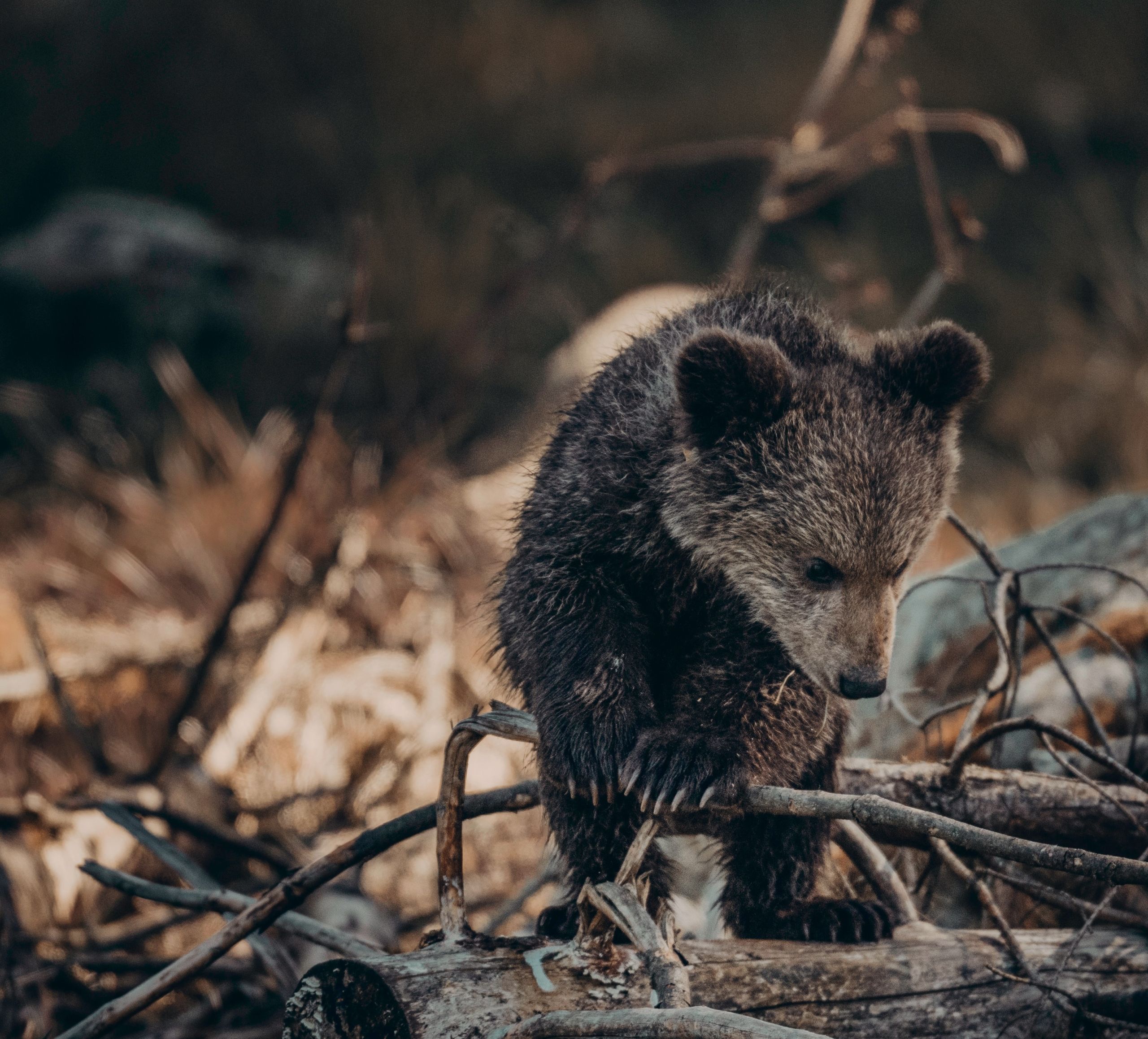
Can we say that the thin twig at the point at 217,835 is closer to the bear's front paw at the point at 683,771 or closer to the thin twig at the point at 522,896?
the thin twig at the point at 522,896

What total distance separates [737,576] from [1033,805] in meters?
0.88

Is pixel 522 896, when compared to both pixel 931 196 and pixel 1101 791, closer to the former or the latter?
pixel 1101 791

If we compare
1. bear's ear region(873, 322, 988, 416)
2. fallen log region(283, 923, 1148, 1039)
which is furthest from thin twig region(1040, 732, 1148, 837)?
bear's ear region(873, 322, 988, 416)

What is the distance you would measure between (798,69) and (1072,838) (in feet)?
35.1

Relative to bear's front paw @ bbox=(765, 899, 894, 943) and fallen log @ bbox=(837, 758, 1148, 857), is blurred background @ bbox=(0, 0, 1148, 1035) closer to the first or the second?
bear's front paw @ bbox=(765, 899, 894, 943)

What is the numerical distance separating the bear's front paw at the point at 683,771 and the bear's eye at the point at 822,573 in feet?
1.55

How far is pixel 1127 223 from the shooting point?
10.9 meters

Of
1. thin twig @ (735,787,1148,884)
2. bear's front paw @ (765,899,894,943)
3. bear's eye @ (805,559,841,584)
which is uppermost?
bear's eye @ (805,559,841,584)

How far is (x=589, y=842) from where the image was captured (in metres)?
2.54

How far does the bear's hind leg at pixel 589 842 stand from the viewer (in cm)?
252

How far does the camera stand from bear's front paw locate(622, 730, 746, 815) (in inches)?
88.0

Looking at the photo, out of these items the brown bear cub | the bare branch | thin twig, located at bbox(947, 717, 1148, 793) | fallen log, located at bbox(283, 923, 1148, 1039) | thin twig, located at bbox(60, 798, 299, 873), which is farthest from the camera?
thin twig, located at bbox(60, 798, 299, 873)

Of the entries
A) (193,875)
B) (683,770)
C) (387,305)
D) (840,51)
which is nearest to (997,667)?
(683,770)

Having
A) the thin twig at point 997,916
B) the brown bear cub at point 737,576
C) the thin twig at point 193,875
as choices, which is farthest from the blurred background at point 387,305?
the thin twig at point 997,916
